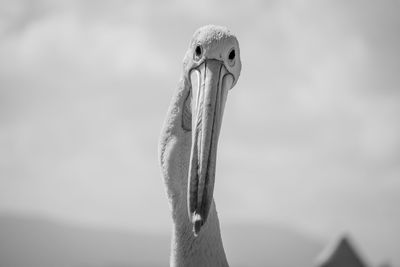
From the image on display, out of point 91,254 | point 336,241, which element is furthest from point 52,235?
point 336,241

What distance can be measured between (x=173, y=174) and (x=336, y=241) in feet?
32.1

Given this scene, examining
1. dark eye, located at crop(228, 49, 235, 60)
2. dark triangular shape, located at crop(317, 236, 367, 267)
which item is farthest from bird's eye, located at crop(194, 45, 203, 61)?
dark triangular shape, located at crop(317, 236, 367, 267)

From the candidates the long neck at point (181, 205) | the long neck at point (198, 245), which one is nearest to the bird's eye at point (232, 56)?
the long neck at point (181, 205)

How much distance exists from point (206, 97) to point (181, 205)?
876 mm

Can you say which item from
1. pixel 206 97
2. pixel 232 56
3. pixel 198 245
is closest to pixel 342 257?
pixel 198 245

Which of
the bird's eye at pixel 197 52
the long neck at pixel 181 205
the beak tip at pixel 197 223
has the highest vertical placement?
the bird's eye at pixel 197 52

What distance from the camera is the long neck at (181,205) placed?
11.2ft

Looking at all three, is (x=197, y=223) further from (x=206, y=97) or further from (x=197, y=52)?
(x=197, y=52)

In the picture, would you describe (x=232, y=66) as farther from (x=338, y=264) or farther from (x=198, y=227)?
(x=338, y=264)

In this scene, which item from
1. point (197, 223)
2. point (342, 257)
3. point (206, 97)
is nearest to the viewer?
point (197, 223)

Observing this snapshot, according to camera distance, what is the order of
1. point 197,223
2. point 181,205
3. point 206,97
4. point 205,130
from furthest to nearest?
point 181,205 < point 206,97 < point 205,130 < point 197,223

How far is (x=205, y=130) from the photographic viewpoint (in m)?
3.04

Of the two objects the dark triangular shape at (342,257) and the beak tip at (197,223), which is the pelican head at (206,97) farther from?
the dark triangular shape at (342,257)

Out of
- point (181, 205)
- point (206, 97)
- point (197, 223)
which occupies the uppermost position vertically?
point (206, 97)
